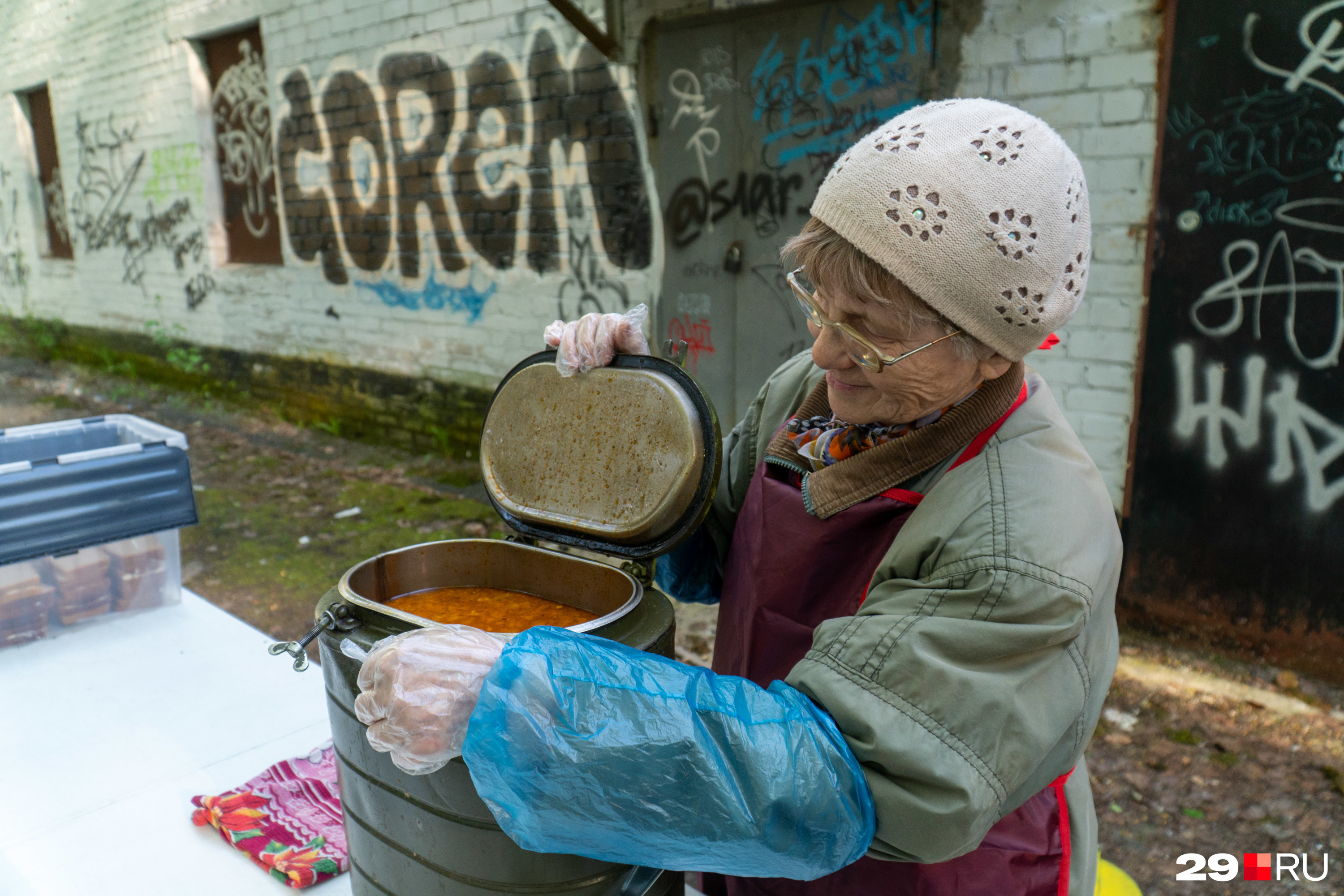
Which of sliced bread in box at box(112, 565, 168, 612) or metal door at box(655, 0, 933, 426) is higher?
metal door at box(655, 0, 933, 426)

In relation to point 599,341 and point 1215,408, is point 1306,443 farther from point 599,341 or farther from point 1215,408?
point 599,341

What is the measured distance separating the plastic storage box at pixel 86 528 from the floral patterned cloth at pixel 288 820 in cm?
89

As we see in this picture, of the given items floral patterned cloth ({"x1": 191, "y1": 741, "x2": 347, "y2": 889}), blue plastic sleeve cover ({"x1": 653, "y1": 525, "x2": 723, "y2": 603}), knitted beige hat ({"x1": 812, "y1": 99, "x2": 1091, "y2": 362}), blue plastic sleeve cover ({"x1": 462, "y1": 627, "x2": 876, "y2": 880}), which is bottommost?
floral patterned cloth ({"x1": 191, "y1": 741, "x2": 347, "y2": 889})

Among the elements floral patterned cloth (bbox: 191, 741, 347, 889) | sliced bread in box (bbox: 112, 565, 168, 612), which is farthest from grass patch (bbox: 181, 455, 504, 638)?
floral patterned cloth (bbox: 191, 741, 347, 889)

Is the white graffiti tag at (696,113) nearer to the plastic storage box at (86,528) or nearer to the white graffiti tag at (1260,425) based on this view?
the white graffiti tag at (1260,425)

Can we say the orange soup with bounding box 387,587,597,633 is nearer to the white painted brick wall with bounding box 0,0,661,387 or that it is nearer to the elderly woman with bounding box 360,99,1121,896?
the elderly woman with bounding box 360,99,1121,896

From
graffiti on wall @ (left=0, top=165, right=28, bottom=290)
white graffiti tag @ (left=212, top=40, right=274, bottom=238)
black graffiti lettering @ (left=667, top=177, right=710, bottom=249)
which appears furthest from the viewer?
graffiti on wall @ (left=0, top=165, right=28, bottom=290)

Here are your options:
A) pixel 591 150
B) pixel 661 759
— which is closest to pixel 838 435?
pixel 661 759

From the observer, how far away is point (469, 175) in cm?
550

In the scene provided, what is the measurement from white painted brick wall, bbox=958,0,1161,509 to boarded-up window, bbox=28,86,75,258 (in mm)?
10123

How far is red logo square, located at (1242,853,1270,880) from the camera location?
233 cm

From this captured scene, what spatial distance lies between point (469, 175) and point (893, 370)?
4924 millimetres

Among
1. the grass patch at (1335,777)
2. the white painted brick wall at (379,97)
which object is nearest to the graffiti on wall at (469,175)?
the white painted brick wall at (379,97)

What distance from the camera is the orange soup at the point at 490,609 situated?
1.42m
